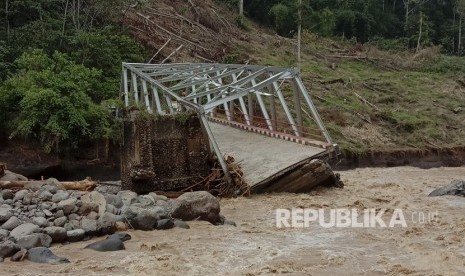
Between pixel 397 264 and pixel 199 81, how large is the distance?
13.1 metres

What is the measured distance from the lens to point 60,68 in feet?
87.1

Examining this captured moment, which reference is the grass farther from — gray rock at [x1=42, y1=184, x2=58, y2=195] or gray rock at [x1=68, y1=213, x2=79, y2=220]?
gray rock at [x1=68, y1=213, x2=79, y2=220]

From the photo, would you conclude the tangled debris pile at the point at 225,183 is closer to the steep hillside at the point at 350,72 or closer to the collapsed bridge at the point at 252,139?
the collapsed bridge at the point at 252,139

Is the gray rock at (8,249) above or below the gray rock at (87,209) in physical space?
below

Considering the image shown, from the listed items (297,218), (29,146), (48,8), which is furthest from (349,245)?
(48,8)

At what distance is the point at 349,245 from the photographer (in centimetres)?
1106

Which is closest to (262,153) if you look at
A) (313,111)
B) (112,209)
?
(313,111)

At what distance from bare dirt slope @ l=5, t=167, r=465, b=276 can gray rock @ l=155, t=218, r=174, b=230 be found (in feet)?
0.65

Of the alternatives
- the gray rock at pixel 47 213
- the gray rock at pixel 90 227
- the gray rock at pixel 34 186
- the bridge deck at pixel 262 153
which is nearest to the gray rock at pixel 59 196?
the gray rock at pixel 47 213

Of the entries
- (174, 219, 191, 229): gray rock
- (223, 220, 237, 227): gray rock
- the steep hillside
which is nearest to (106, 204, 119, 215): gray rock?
(174, 219, 191, 229): gray rock

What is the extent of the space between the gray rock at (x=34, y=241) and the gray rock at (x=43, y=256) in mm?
263

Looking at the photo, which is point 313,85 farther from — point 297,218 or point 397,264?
point 397,264

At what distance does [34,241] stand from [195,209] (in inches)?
155

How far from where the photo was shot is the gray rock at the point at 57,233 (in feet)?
36.7
